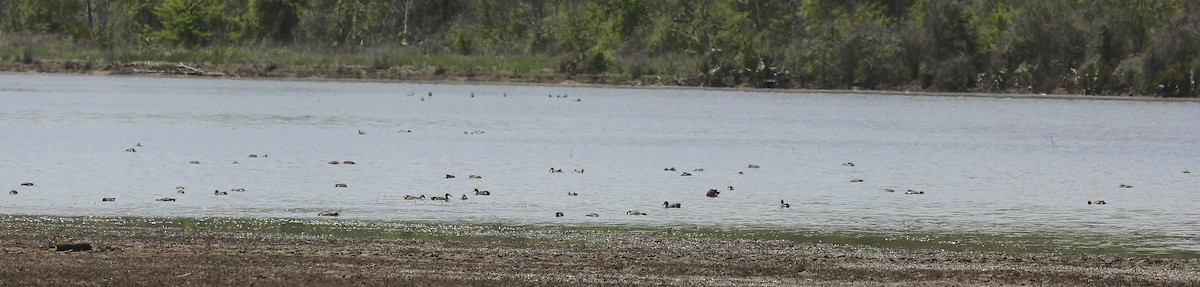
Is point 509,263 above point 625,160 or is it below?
above

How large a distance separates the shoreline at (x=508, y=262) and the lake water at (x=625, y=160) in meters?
2.70

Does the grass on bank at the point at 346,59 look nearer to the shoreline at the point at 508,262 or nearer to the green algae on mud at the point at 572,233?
the green algae on mud at the point at 572,233

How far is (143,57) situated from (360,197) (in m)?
65.6

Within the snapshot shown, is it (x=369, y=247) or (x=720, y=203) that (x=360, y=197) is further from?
(x=369, y=247)

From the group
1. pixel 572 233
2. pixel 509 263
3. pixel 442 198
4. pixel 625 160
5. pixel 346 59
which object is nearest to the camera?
pixel 509 263

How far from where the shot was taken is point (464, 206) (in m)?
23.5

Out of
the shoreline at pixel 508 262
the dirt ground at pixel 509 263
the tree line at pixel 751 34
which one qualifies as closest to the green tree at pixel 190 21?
the tree line at pixel 751 34

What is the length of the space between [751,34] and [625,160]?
2083 inches

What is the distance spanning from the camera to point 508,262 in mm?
15781

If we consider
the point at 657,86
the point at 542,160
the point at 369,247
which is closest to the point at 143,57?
the point at 657,86

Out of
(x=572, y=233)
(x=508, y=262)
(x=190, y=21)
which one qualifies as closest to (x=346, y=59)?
(x=190, y=21)

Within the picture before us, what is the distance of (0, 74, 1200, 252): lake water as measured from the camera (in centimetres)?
2302

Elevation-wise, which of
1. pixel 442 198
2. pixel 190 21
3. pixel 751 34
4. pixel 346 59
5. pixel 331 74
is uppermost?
pixel 442 198

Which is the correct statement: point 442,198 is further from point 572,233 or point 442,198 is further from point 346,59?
point 346,59
